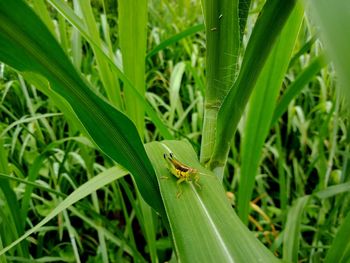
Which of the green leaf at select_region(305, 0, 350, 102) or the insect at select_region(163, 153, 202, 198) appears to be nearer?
the green leaf at select_region(305, 0, 350, 102)

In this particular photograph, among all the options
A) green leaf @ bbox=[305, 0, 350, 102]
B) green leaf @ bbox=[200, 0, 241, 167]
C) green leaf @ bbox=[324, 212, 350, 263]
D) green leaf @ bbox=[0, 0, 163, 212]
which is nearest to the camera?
green leaf @ bbox=[305, 0, 350, 102]

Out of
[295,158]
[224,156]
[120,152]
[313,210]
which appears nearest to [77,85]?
[120,152]

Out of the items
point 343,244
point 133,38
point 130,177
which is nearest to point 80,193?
point 133,38

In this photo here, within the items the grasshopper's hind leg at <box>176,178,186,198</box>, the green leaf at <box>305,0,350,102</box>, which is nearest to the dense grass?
the grasshopper's hind leg at <box>176,178,186,198</box>

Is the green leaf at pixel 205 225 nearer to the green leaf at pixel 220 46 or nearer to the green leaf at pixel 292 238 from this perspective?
the green leaf at pixel 220 46

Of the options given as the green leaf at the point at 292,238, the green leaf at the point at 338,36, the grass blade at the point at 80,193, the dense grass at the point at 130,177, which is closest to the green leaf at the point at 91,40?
the dense grass at the point at 130,177

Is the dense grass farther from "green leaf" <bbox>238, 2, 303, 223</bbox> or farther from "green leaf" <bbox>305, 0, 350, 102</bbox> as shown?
"green leaf" <bbox>305, 0, 350, 102</bbox>

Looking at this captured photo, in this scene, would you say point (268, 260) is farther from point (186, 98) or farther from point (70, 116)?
point (186, 98)
